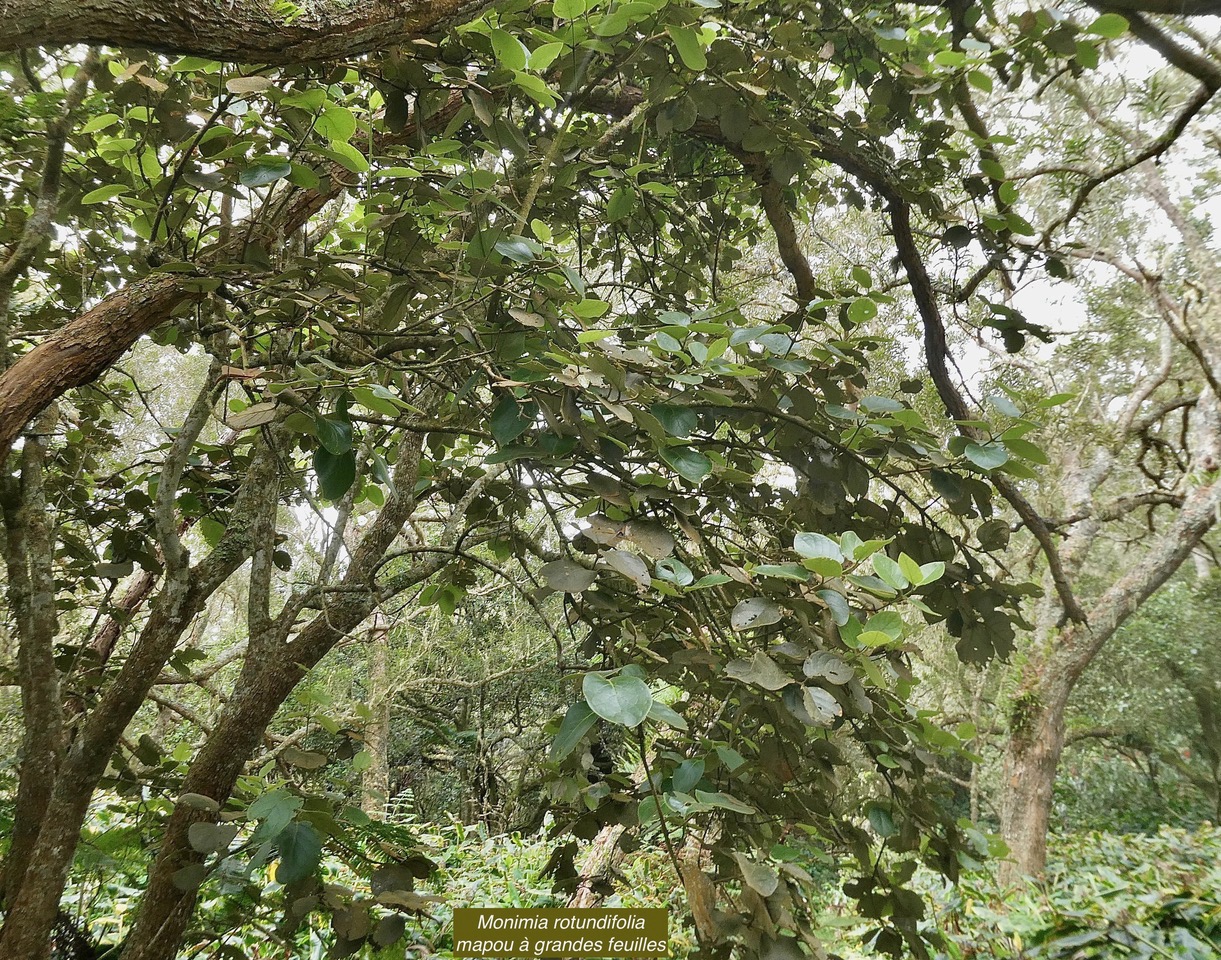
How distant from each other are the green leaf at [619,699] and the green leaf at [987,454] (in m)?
0.45

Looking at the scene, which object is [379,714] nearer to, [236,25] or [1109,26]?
[236,25]

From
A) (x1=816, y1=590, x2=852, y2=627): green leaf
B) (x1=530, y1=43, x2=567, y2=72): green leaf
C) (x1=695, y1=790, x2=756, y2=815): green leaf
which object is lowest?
(x1=695, y1=790, x2=756, y2=815): green leaf

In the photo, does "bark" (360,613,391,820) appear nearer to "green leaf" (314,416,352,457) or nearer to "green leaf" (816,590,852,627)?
"green leaf" (314,416,352,457)

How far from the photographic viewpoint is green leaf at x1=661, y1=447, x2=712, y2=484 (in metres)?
0.68

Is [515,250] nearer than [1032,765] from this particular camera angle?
Yes

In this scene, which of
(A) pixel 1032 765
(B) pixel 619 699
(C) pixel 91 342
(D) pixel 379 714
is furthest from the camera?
(D) pixel 379 714

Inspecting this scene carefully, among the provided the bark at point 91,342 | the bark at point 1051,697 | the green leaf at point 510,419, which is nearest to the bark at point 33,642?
the bark at point 91,342

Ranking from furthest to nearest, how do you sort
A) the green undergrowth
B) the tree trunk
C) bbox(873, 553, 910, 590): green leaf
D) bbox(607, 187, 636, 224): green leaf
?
the tree trunk < the green undergrowth < bbox(607, 187, 636, 224): green leaf < bbox(873, 553, 910, 590): green leaf

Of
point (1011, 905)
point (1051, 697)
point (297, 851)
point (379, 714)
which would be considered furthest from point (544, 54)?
point (1051, 697)

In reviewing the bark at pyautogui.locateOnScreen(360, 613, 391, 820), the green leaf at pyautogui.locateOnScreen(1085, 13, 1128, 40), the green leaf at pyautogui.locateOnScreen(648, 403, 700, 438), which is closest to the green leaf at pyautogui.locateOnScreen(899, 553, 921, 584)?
the green leaf at pyautogui.locateOnScreen(648, 403, 700, 438)

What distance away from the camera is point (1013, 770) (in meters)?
3.93

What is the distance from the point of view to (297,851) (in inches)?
27.8

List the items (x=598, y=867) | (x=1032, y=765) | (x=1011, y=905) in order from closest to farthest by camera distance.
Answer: (x=598, y=867) < (x=1011, y=905) < (x=1032, y=765)

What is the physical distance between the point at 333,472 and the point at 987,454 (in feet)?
2.23
